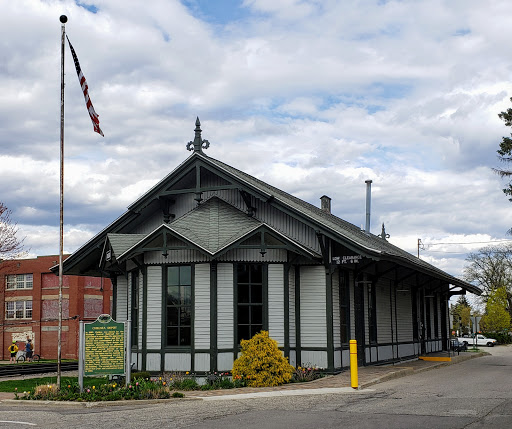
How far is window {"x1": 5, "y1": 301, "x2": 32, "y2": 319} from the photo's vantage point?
5197 cm

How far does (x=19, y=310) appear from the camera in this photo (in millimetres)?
52281

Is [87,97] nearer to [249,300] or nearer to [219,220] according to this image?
[219,220]

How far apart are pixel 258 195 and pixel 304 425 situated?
407 inches

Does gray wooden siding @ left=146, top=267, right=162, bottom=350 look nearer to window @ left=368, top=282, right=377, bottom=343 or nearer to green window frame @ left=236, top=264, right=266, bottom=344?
green window frame @ left=236, top=264, right=266, bottom=344

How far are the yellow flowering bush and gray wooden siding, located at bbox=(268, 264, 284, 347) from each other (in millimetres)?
1430

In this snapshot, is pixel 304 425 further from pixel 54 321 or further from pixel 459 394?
pixel 54 321

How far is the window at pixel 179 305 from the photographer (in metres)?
19.5

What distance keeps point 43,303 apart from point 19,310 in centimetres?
248

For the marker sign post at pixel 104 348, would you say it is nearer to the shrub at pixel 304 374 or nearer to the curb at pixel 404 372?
the shrub at pixel 304 374

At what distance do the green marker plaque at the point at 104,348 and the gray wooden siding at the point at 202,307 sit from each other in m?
2.96

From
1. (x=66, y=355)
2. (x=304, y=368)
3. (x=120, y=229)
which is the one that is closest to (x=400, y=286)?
(x=304, y=368)

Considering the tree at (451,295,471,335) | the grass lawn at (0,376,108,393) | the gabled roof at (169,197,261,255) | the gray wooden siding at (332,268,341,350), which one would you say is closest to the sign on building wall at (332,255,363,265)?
the gray wooden siding at (332,268,341,350)

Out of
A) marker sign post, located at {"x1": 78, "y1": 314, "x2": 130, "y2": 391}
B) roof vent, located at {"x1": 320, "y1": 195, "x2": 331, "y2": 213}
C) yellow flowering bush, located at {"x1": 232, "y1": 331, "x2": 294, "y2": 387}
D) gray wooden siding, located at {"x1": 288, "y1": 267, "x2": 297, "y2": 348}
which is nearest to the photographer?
marker sign post, located at {"x1": 78, "y1": 314, "x2": 130, "y2": 391}

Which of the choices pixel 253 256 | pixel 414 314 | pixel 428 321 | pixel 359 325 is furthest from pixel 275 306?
pixel 428 321
